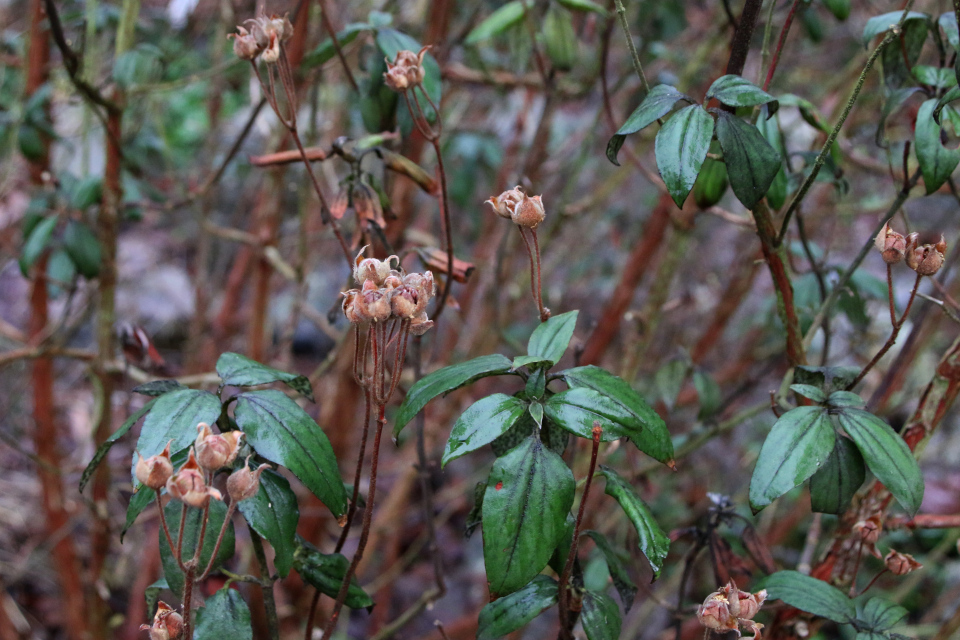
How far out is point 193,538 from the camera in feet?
1.81

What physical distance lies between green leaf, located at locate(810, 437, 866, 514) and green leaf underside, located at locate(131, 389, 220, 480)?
47 cm

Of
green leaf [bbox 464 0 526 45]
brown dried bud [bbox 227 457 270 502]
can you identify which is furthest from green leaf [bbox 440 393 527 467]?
green leaf [bbox 464 0 526 45]

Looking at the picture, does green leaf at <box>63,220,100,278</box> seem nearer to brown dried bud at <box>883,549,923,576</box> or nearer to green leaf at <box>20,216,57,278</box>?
green leaf at <box>20,216,57,278</box>

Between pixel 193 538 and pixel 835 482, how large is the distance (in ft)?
1.66

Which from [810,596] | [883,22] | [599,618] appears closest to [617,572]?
[599,618]

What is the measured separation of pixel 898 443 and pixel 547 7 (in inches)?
37.9

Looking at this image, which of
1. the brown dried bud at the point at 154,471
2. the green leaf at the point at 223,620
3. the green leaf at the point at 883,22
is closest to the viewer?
the brown dried bud at the point at 154,471

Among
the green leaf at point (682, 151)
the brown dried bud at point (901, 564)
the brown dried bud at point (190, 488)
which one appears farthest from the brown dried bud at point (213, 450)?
the brown dried bud at point (901, 564)

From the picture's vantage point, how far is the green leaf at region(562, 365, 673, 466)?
522 mm

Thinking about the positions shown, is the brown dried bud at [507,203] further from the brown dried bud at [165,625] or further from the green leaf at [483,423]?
the brown dried bud at [165,625]

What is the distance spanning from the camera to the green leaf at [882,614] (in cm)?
62

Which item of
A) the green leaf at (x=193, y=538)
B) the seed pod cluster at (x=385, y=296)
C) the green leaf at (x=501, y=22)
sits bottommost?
the green leaf at (x=193, y=538)

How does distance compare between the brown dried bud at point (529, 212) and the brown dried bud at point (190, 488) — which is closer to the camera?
the brown dried bud at point (190, 488)

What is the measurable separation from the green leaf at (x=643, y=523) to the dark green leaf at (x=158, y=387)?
0.36 metres
